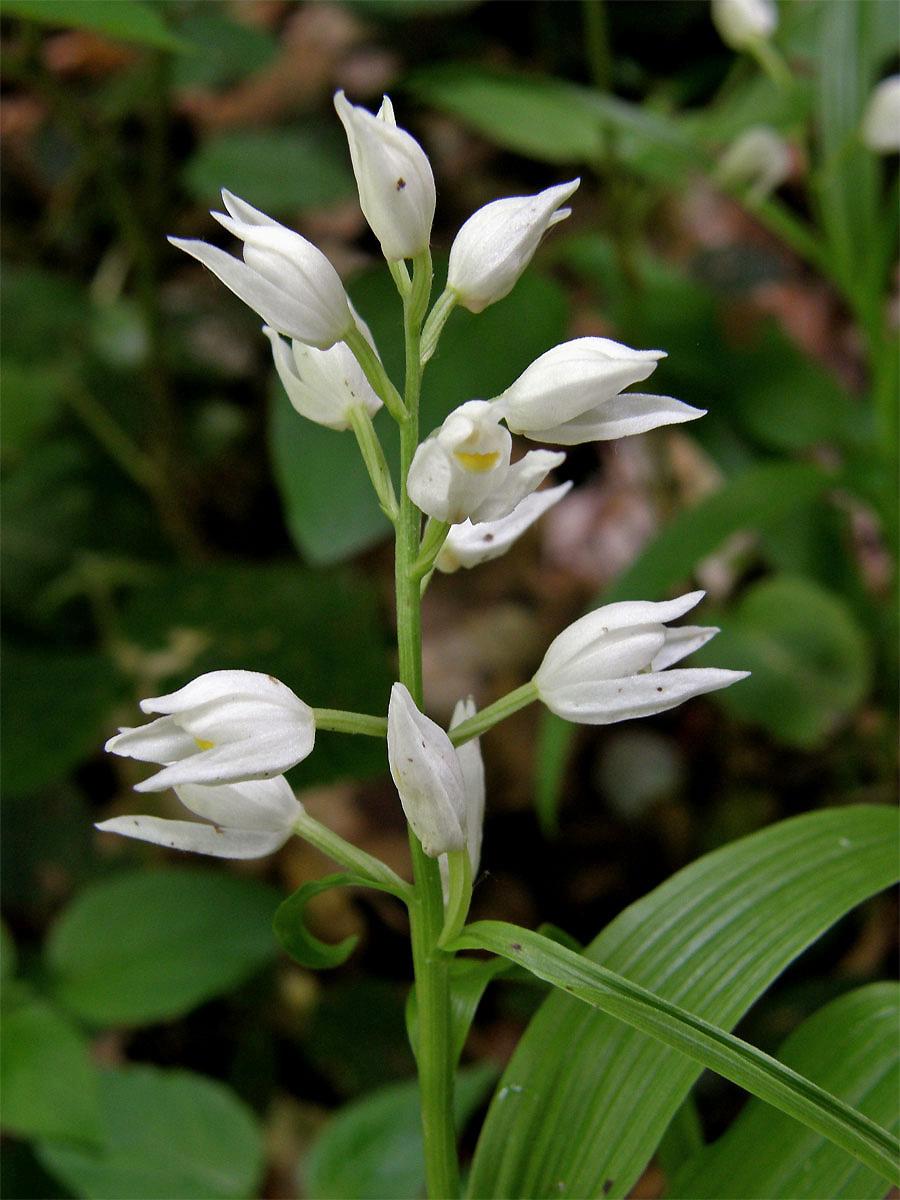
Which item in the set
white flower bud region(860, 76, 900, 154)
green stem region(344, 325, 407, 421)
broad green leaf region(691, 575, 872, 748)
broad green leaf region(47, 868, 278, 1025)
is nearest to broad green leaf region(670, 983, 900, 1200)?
green stem region(344, 325, 407, 421)

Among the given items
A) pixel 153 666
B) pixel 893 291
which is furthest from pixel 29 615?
pixel 893 291

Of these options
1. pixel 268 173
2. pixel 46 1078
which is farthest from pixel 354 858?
pixel 268 173

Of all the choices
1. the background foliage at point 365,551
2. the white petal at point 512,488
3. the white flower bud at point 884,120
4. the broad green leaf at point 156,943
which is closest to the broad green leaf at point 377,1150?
the background foliage at point 365,551

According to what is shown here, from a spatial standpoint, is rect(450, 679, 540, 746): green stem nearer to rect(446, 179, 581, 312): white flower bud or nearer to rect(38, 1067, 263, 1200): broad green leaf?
rect(446, 179, 581, 312): white flower bud

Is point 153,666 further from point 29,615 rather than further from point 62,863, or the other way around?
point 62,863

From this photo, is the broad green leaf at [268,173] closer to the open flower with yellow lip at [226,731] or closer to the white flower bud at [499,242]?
the white flower bud at [499,242]
